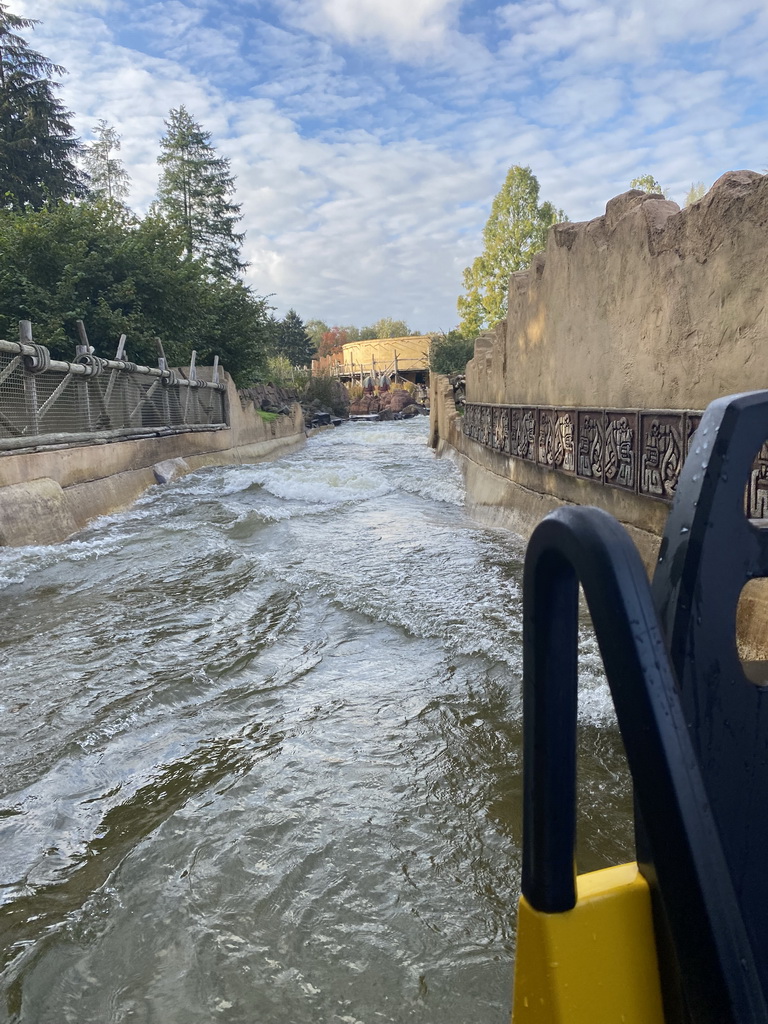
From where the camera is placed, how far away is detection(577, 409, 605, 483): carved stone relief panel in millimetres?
5387

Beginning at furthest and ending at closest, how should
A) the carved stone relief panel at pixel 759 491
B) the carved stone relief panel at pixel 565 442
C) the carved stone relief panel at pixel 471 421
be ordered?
the carved stone relief panel at pixel 471 421 < the carved stone relief panel at pixel 565 442 < the carved stone relief panel at pixel 759 491

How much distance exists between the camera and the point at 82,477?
9109 millimetres

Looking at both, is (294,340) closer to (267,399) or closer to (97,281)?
(267,399)

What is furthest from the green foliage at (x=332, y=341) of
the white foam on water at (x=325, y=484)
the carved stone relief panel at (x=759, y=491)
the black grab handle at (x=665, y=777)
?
the black grab handle at (x=665, y=777)

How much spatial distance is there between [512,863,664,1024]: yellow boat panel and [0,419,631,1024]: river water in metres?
0.96

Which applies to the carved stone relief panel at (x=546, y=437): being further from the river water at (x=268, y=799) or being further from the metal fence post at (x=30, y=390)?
the metal fence post at (x=30, y=390)

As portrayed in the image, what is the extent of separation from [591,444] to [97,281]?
13379mm

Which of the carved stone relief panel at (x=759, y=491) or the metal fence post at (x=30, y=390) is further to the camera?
the metal fence post at (x=30, y=390)

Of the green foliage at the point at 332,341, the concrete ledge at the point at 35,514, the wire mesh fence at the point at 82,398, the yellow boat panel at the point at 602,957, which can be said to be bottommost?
the concrete ledge at the point at 35,514

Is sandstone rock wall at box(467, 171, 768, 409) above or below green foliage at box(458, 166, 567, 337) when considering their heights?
below

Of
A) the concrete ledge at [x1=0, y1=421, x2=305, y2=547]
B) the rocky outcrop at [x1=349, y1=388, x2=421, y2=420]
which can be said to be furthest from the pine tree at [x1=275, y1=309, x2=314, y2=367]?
the concrete ledge at [x1=0, y1=421, x2=305, y2=547]

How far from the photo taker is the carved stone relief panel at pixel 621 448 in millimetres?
4797

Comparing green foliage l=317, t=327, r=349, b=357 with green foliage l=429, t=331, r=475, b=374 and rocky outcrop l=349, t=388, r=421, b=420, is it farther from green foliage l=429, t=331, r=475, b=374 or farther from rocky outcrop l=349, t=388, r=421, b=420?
green foliage l=429, t=331, r=475, b=374

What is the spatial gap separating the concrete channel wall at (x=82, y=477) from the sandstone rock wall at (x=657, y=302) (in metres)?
5.37
